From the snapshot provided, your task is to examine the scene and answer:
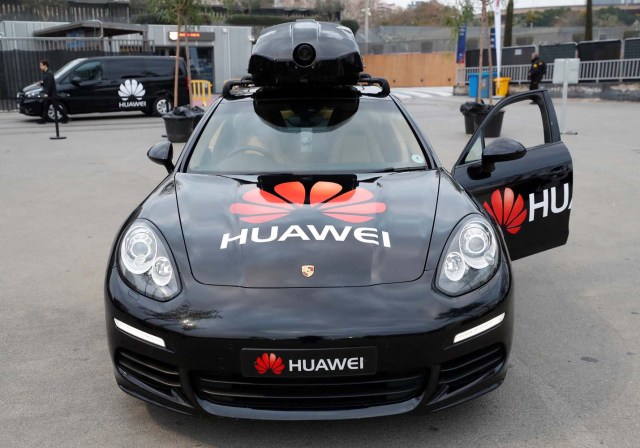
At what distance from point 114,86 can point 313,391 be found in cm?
1974

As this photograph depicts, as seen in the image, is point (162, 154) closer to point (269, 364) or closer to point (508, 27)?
point (269, 364)

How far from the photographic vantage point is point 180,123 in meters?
13.6

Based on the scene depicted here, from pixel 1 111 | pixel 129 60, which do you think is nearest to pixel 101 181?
pixel 129 60

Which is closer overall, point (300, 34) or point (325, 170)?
point (325, 170)

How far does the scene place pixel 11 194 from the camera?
28.2 feet

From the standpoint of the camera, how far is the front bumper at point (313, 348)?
2535 mm

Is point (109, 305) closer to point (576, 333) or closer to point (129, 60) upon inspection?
point (576, 333)

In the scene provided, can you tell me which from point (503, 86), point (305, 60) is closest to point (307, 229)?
point (305, 60)

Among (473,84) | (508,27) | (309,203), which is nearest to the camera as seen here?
(309,203)

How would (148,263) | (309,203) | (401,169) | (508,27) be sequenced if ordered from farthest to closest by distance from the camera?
(508,27)
(401,169)
(309,203)
(148,263)

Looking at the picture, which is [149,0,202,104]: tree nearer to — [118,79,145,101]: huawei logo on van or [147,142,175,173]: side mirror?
[118,79,145,101]: huawei logo on van

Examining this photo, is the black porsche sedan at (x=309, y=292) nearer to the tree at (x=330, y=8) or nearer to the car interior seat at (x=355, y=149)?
the car interior seat at (x=355, y=149)

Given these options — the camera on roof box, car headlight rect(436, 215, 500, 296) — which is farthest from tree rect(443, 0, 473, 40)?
car headlight rect(436, 215, 500, 296)

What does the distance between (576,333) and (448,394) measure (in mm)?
1671
